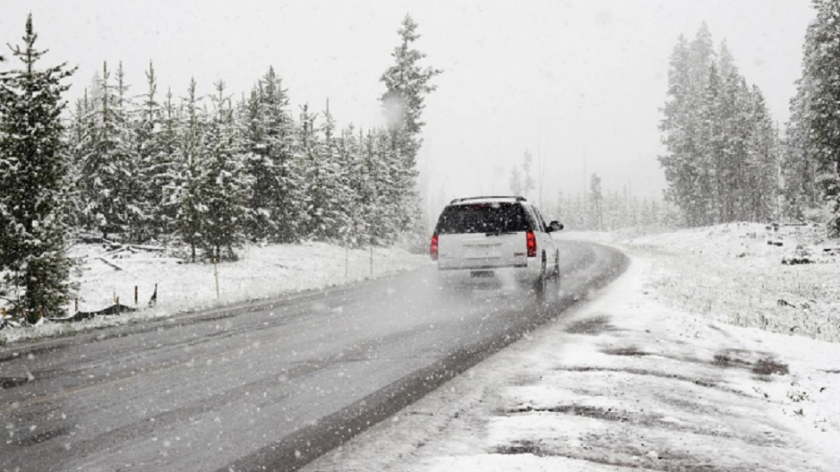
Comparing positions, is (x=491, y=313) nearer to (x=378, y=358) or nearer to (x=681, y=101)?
(x=378, y=358)

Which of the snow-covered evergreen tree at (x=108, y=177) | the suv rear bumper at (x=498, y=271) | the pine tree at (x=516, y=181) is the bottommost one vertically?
the suv rear bumper at (x=498, y=271)

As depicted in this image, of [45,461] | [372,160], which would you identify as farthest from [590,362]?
[372,160]

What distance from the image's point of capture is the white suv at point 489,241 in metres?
12.6

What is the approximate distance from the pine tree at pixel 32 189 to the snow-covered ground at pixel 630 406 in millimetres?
13494

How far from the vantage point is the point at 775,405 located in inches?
209

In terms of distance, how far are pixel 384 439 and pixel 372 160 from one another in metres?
38.6

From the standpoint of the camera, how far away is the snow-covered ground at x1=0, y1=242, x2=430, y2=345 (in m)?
15.0

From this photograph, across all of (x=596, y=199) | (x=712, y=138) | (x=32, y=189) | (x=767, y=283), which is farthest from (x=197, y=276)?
(x=596, y=199)

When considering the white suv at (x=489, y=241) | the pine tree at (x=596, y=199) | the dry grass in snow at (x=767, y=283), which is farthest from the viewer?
the pine tree at (x=596, y=199)

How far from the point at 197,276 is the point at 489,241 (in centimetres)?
1589

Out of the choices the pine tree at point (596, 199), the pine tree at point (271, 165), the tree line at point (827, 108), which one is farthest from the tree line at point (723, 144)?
the pine tree at point (596, 199)

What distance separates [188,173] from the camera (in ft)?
86.2

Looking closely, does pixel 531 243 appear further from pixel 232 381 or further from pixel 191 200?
pixel 191 200

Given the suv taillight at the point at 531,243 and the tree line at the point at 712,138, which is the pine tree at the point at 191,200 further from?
the tree line at the point at 712,138
